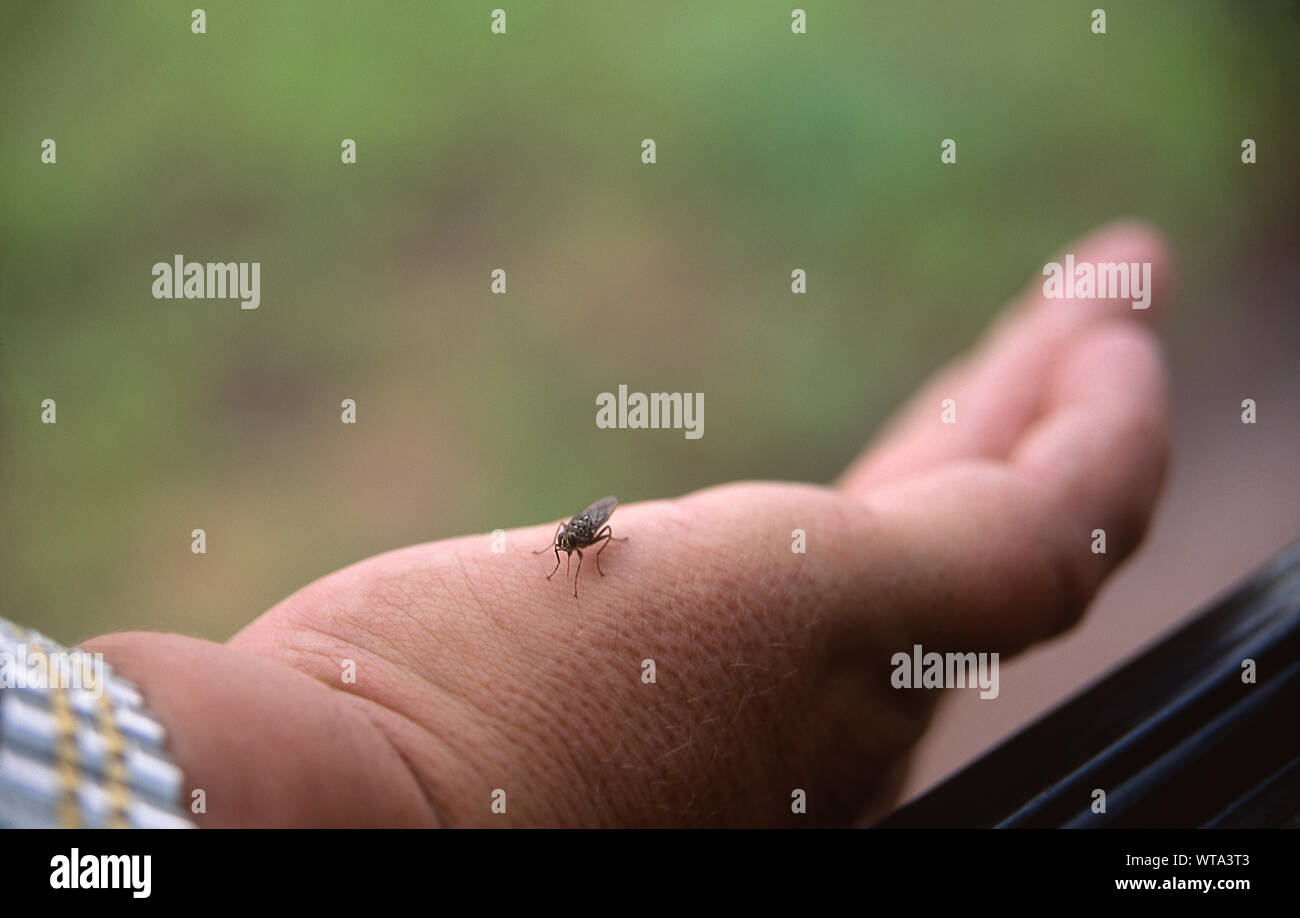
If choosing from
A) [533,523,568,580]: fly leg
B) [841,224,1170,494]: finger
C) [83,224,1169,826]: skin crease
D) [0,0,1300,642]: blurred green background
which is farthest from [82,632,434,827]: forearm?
[0,0,1300,642]: blurred green background

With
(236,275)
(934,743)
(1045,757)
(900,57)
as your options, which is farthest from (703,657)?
(900,57)

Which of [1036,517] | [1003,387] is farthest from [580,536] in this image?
[1003,387]

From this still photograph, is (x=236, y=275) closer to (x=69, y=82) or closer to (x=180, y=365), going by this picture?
(x=180, y=365)

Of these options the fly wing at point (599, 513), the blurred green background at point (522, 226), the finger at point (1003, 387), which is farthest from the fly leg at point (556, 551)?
the blurred green background at point (522, 226)

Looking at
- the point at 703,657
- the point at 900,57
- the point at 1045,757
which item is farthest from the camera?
the point at 900,57

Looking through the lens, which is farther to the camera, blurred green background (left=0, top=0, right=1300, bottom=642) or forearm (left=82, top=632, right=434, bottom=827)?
blurred green background (left=0, top=0, right=1300, bottom=642)

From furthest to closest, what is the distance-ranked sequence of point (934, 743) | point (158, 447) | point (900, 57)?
1. point (900, 57)
2. point (158, 447)
3. point (934, 743)

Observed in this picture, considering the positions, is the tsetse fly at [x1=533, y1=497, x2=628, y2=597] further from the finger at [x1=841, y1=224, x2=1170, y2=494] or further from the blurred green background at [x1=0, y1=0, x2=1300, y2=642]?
the blurred green background at [x1=0, y1=0, x2=1300, y2=642]
